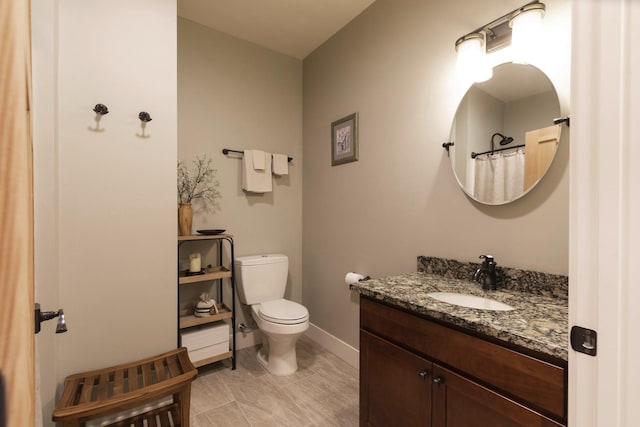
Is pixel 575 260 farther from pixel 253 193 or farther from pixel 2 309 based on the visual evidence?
pixel 253 193

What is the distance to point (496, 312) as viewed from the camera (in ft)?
3.42

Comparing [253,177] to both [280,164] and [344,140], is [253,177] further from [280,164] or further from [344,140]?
[344,140]

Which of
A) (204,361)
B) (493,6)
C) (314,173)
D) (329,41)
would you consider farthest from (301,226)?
(493,6)

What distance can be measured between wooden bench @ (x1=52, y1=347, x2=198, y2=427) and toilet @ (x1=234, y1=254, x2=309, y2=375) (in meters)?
0.61

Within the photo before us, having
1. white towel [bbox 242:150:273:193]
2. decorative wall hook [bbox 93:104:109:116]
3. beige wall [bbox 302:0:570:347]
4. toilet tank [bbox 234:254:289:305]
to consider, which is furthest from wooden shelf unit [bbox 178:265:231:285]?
decorative wall hook [bbox 93:104:109:116]

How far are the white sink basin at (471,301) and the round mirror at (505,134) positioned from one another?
48 centimetres

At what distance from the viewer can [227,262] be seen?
248cm

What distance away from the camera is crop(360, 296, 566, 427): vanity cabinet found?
2.75 feet

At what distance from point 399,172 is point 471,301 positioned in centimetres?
94

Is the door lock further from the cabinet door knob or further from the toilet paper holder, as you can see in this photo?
the toilet paper holder

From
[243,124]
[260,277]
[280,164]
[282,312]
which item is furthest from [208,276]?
[243,124]

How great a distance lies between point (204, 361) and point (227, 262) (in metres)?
0.75

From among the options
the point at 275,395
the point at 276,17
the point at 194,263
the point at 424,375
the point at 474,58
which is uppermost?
the point at 276,17

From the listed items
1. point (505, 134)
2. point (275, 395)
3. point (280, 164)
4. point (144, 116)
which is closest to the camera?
point (505, 134)
